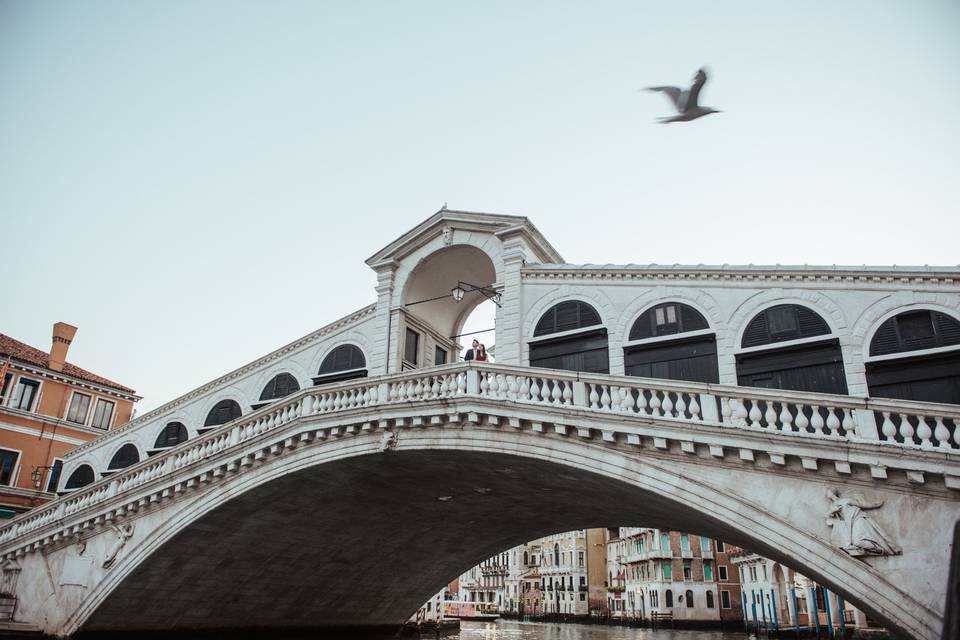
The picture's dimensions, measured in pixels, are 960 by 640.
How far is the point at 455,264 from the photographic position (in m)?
22.3

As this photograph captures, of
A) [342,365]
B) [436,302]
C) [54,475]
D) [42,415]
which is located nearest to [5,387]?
[42,415]

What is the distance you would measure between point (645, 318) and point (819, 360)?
4.24 metres

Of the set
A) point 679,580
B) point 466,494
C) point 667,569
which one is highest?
point 466,494

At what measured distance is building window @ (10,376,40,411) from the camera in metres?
28.3

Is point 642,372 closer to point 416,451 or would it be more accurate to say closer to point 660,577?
point 416,451

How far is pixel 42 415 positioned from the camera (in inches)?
1138

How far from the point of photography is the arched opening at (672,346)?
1659 cm

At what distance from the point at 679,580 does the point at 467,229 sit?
44997mm

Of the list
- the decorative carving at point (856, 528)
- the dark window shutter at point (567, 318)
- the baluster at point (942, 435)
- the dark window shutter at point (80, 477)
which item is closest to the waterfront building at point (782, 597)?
the dark window shutter at point (567, 318)

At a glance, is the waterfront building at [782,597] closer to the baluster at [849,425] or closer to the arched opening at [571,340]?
the arched opening at [571,340]

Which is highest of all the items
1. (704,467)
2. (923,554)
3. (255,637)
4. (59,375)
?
(59,375)

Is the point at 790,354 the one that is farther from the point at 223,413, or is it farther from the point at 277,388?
the point at 223,413

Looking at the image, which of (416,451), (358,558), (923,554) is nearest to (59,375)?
(358,558)

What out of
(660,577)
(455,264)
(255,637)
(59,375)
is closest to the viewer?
(455,264)
